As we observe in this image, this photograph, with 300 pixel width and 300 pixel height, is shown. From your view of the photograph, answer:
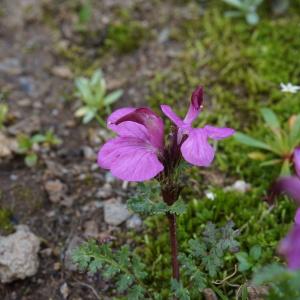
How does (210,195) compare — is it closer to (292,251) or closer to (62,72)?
(292,251)

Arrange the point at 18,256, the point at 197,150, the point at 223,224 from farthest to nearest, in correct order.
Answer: the point at 223,224 < the point at 18,256 < the point at 197,150

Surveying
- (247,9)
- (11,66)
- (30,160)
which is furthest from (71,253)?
(247,9)

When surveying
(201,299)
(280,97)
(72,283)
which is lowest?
(72,283)

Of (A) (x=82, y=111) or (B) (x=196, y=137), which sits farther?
(A) (x=82, y=111)

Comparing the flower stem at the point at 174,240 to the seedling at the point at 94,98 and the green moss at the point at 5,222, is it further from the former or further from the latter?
the seedling at the point at 94,98

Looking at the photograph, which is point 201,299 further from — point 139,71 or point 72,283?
point 139,71

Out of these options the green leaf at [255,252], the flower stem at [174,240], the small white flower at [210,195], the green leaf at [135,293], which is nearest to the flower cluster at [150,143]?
the flower stem at [174,240]

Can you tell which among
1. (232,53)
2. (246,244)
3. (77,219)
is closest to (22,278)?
(77,219)
